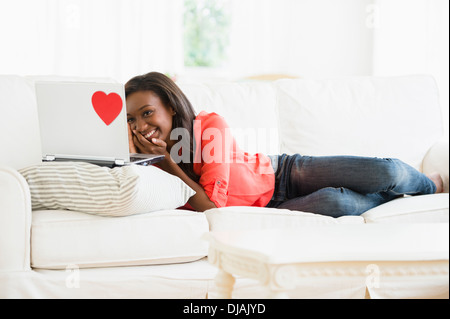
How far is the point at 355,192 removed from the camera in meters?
1.79

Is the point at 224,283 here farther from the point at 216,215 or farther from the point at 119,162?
the point at 119,162

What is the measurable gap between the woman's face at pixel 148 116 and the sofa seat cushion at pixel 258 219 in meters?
0.36

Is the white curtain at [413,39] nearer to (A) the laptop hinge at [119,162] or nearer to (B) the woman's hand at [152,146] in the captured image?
(B) the woman's hand at [152,146]

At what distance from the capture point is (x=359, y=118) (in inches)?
83.0

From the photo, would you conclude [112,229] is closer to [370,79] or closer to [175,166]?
[175,166]

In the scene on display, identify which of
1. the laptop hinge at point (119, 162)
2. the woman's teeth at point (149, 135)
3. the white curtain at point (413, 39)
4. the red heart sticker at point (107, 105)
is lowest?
the laptop hinge at point (119, 162)

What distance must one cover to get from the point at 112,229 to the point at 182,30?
3220 millimetres

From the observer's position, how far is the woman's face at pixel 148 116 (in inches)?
71.1

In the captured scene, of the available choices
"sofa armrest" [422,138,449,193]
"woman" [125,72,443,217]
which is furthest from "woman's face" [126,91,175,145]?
"sofa armrest" [422,138,449,193]

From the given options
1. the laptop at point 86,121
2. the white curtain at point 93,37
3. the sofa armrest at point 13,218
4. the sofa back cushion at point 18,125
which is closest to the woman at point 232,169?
the laptop at point 86,121

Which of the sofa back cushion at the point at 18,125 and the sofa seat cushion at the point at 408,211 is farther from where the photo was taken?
the sofa back cushion at the point at 18,125

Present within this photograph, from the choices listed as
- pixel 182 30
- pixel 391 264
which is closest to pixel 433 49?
pixel 182 30

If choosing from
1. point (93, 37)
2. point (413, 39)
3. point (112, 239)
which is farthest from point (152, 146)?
point (93, 37)

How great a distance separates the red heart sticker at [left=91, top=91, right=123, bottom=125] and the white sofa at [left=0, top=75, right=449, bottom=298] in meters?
0.27
